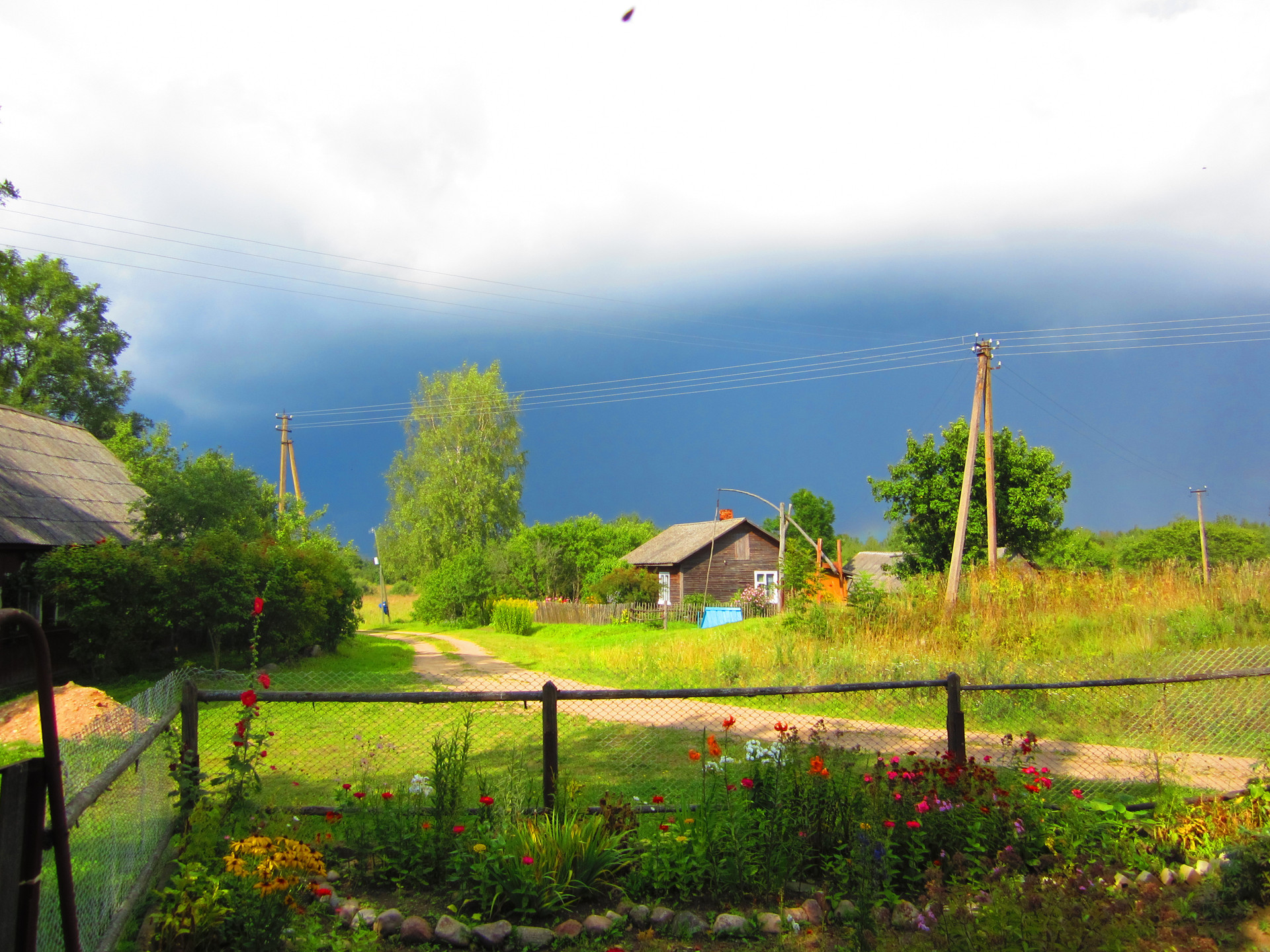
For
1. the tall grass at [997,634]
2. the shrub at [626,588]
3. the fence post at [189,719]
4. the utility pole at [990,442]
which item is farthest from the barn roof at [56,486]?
the utility pole at [990,442]

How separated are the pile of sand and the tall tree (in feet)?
101

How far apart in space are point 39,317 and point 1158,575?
34.9m

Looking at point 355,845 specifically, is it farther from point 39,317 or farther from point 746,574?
point 746,574

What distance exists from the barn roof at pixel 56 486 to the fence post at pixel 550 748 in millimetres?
12739

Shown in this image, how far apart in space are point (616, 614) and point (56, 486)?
19076mm

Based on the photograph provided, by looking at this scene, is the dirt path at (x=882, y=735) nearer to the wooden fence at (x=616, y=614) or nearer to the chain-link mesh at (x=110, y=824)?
the chain-link mesh at (x=110, y=824)

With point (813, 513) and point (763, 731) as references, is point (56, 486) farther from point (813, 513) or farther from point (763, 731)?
point (813, 513)

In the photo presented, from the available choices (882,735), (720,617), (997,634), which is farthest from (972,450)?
(882,735)

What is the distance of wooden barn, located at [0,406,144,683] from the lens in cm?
1377

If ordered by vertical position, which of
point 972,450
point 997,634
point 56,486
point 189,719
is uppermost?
point 972,450

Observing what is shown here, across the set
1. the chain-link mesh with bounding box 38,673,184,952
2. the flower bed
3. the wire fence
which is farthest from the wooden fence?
the chain-link mesh with bounding box 38,673,184,952

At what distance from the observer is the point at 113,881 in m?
3.64

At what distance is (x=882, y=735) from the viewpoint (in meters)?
9.55

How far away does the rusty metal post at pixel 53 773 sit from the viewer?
1774 millimetres
